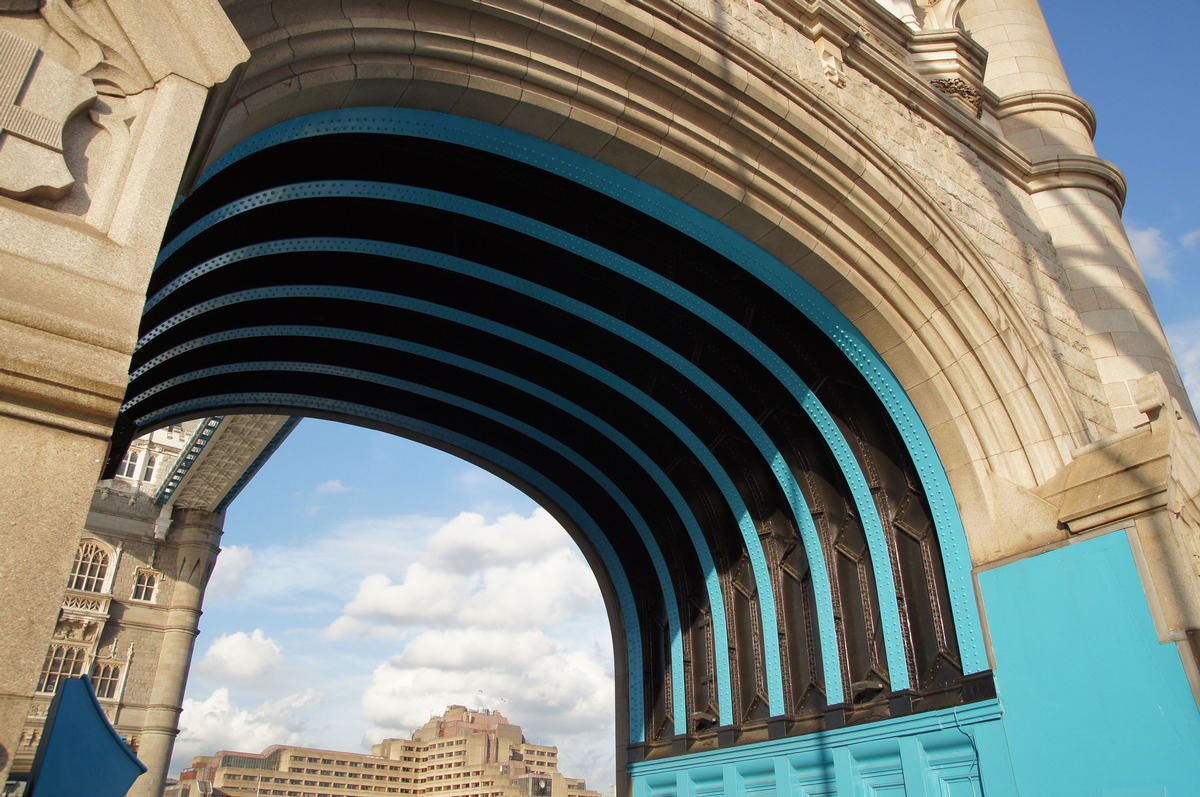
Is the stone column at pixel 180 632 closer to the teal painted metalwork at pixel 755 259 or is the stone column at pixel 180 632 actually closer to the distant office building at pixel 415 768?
the teal painted metalwork at pixel 755 259

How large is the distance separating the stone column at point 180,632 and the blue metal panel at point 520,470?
2355cm

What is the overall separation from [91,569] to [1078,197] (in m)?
39.6

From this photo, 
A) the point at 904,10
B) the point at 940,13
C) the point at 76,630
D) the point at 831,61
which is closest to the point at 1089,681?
the point at 831,61

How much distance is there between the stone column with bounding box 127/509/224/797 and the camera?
28922 mm

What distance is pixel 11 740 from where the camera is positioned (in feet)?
7.75

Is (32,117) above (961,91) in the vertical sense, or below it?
below

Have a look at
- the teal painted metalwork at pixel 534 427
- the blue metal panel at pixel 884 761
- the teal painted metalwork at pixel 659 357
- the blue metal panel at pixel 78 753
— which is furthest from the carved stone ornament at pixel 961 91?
the blue metal panel at pixel 78 753

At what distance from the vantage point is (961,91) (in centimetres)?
987

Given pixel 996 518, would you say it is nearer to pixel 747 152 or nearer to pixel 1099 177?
pixel 747 152

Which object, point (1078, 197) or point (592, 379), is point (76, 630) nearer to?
point (592, 379)

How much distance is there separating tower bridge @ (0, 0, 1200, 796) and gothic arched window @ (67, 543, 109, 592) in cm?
3064

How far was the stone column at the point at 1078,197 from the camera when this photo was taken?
28.6 feet

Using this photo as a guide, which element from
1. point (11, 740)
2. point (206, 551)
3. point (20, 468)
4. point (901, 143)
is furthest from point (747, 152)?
point (206, 551)

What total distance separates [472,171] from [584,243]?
129 cm
